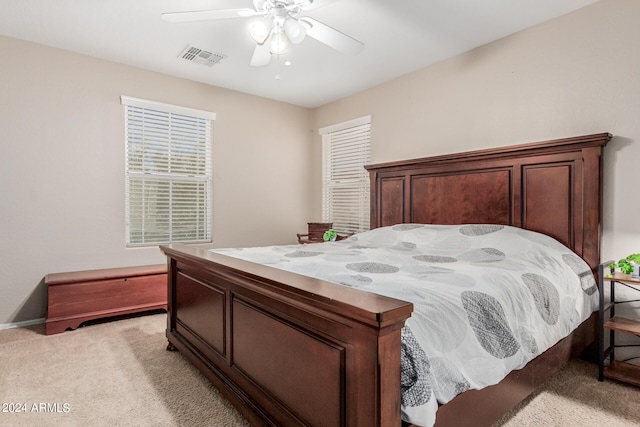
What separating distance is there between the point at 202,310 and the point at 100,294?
157 centimetres

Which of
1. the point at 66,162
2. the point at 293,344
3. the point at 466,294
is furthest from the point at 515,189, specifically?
the point at 66,162

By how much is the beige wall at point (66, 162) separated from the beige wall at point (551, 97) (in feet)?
7.77

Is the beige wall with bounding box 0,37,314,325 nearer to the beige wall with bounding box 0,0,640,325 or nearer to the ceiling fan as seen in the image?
the beige wall with bounding box 0,0,640,325

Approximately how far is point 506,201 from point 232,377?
2.41 meters

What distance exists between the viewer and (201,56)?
3.25m

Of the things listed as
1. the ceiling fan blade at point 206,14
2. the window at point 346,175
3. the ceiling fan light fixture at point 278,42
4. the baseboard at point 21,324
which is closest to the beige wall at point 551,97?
the window at point 346,175

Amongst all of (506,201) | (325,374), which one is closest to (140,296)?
(325,374)

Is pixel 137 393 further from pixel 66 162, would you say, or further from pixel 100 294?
pixel 66 162

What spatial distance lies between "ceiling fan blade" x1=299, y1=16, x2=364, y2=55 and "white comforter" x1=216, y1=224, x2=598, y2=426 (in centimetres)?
146

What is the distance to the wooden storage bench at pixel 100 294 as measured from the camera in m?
2.89

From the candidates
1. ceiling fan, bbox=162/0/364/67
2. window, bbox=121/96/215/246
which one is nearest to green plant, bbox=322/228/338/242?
window, bbox=121/96/215/246

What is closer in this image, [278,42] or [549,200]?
[278,42]

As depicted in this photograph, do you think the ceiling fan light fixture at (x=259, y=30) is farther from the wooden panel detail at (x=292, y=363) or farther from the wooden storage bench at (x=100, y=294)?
the wooden storage bench at (x=100, y=294)

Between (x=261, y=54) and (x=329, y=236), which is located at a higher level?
(x=261, y=54)
